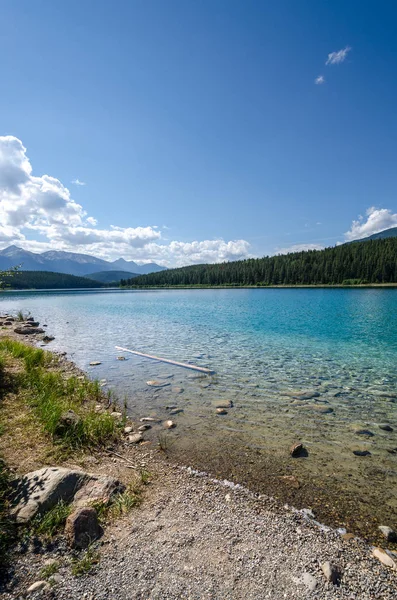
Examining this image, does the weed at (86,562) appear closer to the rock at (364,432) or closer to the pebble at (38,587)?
the pebble at (38,587)

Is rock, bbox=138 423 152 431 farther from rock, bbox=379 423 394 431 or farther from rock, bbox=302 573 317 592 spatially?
rock, bbox=379 423 394 431

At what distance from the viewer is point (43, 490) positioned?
577 centimetres

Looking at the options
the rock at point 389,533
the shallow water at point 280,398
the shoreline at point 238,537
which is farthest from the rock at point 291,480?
the rock at point 389,533

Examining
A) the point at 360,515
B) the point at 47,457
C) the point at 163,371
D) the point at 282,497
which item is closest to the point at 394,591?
the point at 360,515

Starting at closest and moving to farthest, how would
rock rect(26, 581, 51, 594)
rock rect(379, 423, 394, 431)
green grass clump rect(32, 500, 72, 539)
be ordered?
rock rect(26, 581, 51, 594) < green grass clump rect(32, 500, 72, 539) < rock rect(379, 423, 394, 431)

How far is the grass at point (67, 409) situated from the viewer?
28.3ft

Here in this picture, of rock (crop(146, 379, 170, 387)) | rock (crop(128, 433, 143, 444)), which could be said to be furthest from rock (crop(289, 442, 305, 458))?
rock (crop(146, 379, 170, 387))

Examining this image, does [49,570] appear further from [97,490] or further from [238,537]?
[238,537]

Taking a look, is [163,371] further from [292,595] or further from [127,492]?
[292,595]

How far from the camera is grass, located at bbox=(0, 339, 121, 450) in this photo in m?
8.64

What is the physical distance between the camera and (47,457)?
7.39 metres

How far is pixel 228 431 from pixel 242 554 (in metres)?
5.83

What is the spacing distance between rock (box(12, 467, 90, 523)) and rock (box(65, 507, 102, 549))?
68 cm

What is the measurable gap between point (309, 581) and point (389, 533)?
260 centimetres
